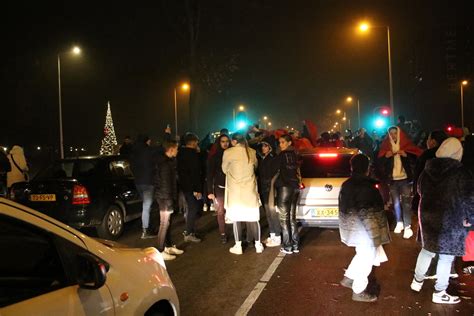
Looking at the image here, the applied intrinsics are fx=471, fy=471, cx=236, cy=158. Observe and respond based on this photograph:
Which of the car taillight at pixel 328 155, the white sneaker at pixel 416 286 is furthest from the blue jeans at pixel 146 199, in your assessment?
the white sneaker at pixel 416 286

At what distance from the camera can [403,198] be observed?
8.70 metres

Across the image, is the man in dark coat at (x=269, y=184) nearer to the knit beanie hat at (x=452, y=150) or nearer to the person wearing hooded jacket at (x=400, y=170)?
the person wearing hooded jacket at (x=400, y=170)

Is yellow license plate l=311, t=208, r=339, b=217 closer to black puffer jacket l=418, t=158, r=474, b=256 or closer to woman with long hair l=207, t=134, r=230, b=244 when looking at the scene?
woman with long hair l=207, t=134, r=230, b=244

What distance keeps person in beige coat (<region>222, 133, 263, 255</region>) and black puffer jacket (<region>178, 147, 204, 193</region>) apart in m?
0.93

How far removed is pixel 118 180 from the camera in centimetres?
976

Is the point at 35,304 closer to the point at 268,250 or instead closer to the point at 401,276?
the point at 401,276

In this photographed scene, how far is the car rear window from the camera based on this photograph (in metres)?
8.63

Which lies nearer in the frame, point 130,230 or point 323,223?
point 323,223

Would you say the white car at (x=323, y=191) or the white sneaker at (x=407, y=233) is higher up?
the white car at (x=323, y=191)

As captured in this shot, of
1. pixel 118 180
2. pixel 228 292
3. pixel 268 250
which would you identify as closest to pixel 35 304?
pixel 228 292

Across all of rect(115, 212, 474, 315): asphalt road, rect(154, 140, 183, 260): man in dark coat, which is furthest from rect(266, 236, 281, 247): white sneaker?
rect(154, 140, 183, 260): man in dark coat

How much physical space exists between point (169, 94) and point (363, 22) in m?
28.2

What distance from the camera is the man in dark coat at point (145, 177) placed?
9.23 metres

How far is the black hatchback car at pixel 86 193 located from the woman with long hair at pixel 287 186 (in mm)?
3590
